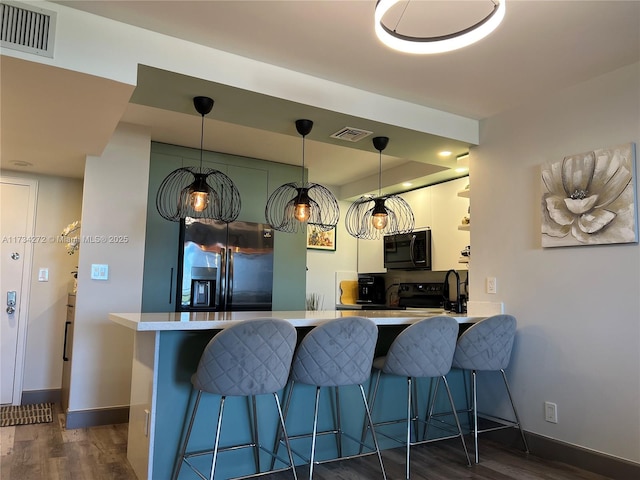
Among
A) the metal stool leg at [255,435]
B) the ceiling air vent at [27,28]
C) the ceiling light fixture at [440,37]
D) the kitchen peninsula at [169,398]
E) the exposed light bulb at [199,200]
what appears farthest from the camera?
the exposed light bulb at [199,200]

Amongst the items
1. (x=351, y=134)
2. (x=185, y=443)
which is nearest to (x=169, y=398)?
(x=185, y=443)

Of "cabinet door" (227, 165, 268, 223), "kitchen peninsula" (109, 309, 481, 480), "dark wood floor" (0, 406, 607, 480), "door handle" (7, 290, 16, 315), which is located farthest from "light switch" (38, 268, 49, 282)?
"kitchen peninsula" (109, 309, 481, 480)

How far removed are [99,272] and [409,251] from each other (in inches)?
124

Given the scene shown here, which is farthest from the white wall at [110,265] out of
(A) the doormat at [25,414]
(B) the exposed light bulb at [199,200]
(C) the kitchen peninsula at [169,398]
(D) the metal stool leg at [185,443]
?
(D) the metal stool leg at [185,443]

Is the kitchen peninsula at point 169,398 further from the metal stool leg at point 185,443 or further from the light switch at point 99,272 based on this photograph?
the light switch at point 99,272

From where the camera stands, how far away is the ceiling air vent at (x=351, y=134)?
3275 millimetres

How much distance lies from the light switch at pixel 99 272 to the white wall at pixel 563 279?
9.46 ft

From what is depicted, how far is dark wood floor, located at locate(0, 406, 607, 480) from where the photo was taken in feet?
8.48

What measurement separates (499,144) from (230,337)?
8.13 ft

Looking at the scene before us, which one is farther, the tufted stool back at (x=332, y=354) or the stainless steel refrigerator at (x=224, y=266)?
the stainless steel refrigerator at (x=224, y=266)

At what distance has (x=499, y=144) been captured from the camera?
11.3ft

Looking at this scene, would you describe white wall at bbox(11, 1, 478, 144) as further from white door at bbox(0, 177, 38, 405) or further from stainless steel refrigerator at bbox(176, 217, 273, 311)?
white door at bbox(0, 177, 38, 405)

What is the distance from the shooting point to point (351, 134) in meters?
3.36

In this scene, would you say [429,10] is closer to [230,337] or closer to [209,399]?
[230,337]
